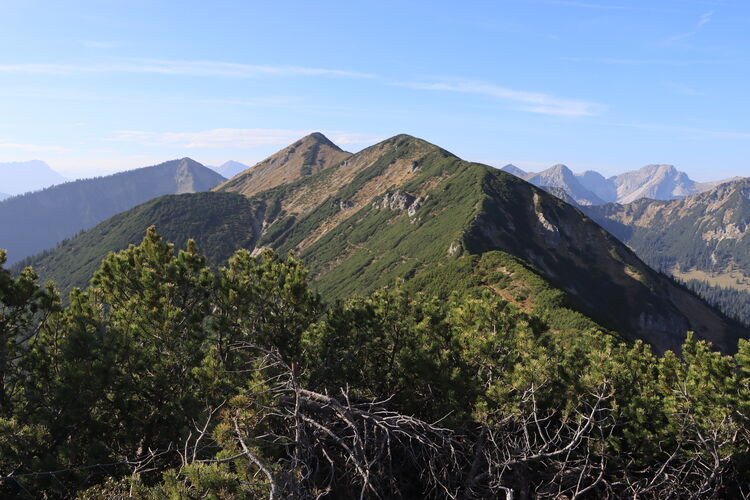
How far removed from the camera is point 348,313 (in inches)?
645

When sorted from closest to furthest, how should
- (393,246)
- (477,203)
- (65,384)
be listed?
(65,384) → (477,203) → (393,246)

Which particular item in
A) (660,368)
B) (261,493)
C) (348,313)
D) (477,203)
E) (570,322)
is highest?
(477,203)

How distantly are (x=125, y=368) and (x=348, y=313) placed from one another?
771 centimetres

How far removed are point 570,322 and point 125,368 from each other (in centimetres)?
7195

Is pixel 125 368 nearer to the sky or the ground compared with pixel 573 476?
nearer to the sky

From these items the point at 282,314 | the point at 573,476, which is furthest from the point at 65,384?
the point at 573,476

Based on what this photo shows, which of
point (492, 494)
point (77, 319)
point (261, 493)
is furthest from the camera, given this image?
point (77, 319)

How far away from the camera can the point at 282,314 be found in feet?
53.9

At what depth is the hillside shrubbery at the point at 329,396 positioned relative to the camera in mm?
9930

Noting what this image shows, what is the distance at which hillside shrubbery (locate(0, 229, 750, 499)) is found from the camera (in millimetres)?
9930

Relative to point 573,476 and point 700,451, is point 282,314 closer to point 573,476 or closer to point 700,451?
point 573,476

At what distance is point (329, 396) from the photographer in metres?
10.9

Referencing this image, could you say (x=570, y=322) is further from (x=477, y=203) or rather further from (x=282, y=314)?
(x=477, y=203)

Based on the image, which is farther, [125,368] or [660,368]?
[660,368]
